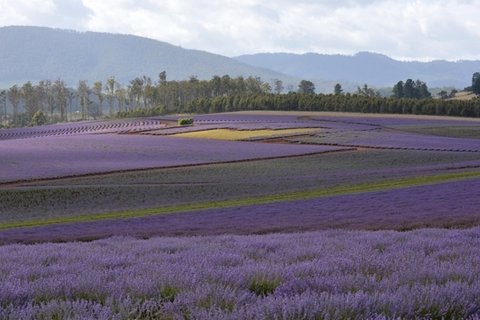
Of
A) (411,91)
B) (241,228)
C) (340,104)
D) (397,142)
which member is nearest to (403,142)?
(397,142)

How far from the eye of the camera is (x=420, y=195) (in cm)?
3077

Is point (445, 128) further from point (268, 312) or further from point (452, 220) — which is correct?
point (268, 312)

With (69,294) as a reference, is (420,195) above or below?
below

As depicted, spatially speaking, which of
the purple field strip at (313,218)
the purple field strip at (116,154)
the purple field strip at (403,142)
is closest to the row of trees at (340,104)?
the purple field strip at (403,142)

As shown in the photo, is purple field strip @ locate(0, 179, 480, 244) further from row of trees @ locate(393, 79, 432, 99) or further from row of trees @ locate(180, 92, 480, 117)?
row of trees @ locate(393, 79, 432, 99)

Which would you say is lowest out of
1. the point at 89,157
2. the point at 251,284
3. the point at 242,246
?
the point at 89,157

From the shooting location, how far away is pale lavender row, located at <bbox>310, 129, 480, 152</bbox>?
73125 mm

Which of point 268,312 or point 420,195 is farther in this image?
point 420,195

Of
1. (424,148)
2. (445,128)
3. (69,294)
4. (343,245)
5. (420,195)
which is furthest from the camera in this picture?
(445,128)

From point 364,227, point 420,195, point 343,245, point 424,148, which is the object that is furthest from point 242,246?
point 424,148

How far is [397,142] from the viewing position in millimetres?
78625

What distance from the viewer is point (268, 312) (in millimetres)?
4633

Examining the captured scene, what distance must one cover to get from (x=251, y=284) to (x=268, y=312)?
5.37 ft

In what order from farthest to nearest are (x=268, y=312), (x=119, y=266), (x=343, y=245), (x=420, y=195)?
(x=420, y=195), (x=343, y=245), (x=119, y=266), (x=268, y=312)
